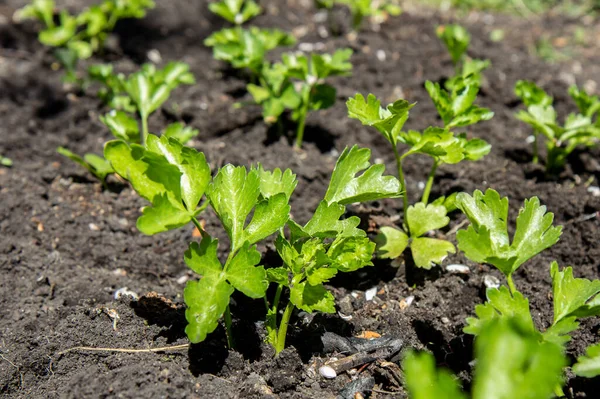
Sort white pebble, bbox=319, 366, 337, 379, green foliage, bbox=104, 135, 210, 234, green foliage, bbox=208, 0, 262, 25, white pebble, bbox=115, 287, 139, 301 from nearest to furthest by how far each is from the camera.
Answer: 1. green foliage, bbox=104, 135, 210, 234
2. white pebble, bbox=319, 366, 337, 379
3. white pebble, bbox=115, 287, 139, 301
4. green foliage, bbox=208, 0, 262, 25

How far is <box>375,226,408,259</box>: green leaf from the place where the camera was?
1.98m

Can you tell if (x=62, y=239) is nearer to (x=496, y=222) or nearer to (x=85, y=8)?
(x=496, y=222)

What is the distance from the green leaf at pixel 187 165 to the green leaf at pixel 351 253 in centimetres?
41

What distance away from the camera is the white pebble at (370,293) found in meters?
1.99

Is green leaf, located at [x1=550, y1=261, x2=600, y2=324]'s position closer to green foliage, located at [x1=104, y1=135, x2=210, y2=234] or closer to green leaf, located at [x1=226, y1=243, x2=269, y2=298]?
green leaf, located at [x1=226, y1=243, x2=269, y2=298]

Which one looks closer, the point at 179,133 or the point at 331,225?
the point at 331,225

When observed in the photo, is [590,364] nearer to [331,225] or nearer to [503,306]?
[503,306]

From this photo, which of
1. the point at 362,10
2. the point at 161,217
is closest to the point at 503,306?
the point at 161,217

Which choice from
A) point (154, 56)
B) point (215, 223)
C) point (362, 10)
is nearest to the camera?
point (215, 223)

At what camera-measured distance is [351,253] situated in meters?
1.63

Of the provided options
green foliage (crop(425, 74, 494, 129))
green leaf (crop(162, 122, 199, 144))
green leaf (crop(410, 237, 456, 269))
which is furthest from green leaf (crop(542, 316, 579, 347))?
green leaf (crop(162, 122, 199, 144))

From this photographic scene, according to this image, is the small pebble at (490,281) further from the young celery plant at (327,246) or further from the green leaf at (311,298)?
the green leaf at (311,298)

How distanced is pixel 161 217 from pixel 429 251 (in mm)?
928

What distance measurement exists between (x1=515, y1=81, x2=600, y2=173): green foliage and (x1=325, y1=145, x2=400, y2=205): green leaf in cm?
98
